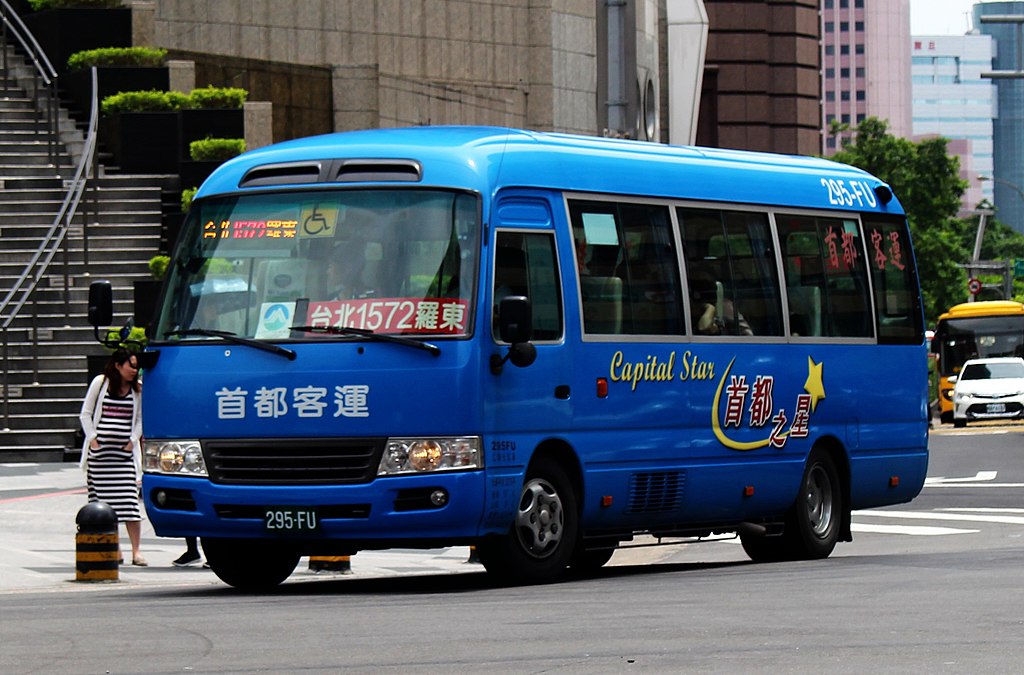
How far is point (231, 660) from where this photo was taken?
30.7ft

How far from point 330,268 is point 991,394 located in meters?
39.6

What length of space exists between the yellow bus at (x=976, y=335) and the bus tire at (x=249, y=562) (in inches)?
1803

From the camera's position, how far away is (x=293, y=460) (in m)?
13.2

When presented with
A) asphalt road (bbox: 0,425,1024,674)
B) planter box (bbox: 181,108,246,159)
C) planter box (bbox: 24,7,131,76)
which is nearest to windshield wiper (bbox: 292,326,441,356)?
asphalt road (bbox: 0,425,1024,674)

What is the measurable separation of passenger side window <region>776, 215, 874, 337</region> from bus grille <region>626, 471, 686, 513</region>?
1991mm

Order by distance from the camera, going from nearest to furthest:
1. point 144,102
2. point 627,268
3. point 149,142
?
1. point 627,268
2. point 149,142
3. point 144,102

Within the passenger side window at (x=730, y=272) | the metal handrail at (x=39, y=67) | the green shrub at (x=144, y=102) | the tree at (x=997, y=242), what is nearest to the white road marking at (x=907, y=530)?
the passenger side window at (x=730, y=272)

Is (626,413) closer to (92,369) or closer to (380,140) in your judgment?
(380,140)

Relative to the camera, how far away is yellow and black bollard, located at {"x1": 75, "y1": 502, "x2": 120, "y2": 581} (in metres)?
15.7

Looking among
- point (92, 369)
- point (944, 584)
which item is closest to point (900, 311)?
point (944, 584)

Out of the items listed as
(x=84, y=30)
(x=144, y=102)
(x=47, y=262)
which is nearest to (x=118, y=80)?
(x=144, y=102)

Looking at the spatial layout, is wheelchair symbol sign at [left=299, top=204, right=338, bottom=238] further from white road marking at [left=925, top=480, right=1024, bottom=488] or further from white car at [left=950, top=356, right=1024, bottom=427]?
white car at [left=950, top=356, right=1024, bottom=427]

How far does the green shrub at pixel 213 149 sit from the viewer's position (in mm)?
31391

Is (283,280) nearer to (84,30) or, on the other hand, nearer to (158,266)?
(158,266)
